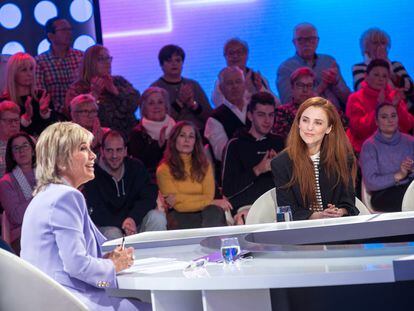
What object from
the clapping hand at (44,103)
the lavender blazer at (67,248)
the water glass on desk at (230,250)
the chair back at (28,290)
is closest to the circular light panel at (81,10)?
the clapping hand at (44,103)

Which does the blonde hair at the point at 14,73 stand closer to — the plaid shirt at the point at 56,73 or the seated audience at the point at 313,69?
the plaid shirt at the point at 56,73

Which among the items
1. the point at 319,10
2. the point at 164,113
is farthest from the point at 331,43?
the point at 164,113

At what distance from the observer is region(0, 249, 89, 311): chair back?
90.4 inches

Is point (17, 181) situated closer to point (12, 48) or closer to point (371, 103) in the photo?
point (12, 48)

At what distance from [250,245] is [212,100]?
445 cm

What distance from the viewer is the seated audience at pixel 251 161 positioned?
6469mm

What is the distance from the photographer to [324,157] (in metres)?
4.12

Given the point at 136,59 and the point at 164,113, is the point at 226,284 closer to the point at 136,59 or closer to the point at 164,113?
the point at 164,113

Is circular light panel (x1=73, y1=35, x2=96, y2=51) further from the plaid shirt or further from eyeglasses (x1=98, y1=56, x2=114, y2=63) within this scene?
eyeglasses (x1=98, y1=56, x2=114, y2=63)

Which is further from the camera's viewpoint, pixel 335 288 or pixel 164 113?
pixel 164 113

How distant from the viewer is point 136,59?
7359 mm

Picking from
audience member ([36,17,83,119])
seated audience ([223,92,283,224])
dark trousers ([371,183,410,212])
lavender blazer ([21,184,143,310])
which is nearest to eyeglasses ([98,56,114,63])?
audience member ([36,17,83,119])

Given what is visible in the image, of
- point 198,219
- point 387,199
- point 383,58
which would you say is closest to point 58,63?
point 198,219

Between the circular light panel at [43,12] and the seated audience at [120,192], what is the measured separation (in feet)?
4.83
